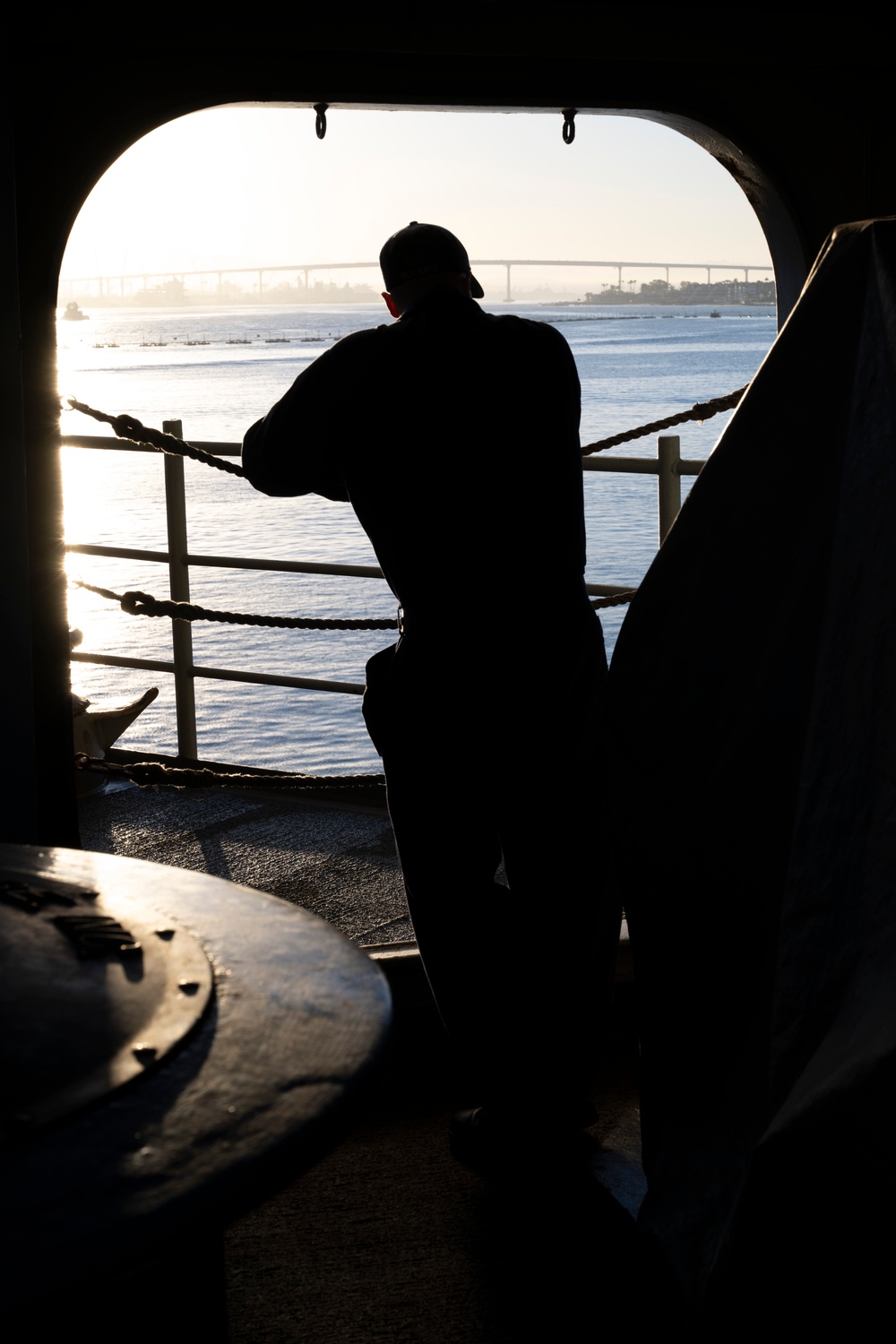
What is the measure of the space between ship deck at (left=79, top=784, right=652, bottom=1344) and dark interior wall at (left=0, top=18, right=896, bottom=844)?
83cm

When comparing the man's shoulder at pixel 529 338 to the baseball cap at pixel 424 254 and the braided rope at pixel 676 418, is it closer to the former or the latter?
the baseball cap at pixel 424 254

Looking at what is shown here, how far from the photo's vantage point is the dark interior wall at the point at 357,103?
91.6 inches

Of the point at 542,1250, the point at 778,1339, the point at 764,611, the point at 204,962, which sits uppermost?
the point at 764,611

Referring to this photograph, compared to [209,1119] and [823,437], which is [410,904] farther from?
[209,1119]

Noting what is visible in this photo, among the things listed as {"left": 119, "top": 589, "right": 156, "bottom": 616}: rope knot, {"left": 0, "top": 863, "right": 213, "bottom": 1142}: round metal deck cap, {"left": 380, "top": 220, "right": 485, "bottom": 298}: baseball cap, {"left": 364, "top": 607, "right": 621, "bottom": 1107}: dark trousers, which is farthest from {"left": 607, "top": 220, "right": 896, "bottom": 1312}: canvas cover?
{"left": 119, "top": 589, "right": 156, "bottom": 616}: rope knot

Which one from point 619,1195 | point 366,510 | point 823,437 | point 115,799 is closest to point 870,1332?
point 619,1195

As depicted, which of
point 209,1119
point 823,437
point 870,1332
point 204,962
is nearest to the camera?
point 209,1119

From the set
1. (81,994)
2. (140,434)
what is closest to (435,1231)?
(81,994)

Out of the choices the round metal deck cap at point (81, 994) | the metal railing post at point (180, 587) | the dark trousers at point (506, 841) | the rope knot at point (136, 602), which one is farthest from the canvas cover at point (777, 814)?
the metal railing post at point (180, 587)

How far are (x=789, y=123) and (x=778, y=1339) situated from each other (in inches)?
87.8

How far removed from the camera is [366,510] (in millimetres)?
2031

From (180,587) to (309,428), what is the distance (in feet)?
8.68

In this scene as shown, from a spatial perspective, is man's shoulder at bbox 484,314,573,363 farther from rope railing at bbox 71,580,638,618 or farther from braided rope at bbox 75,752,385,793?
braided rope at bbox 75,752,385,793

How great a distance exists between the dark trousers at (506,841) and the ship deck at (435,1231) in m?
0.04
